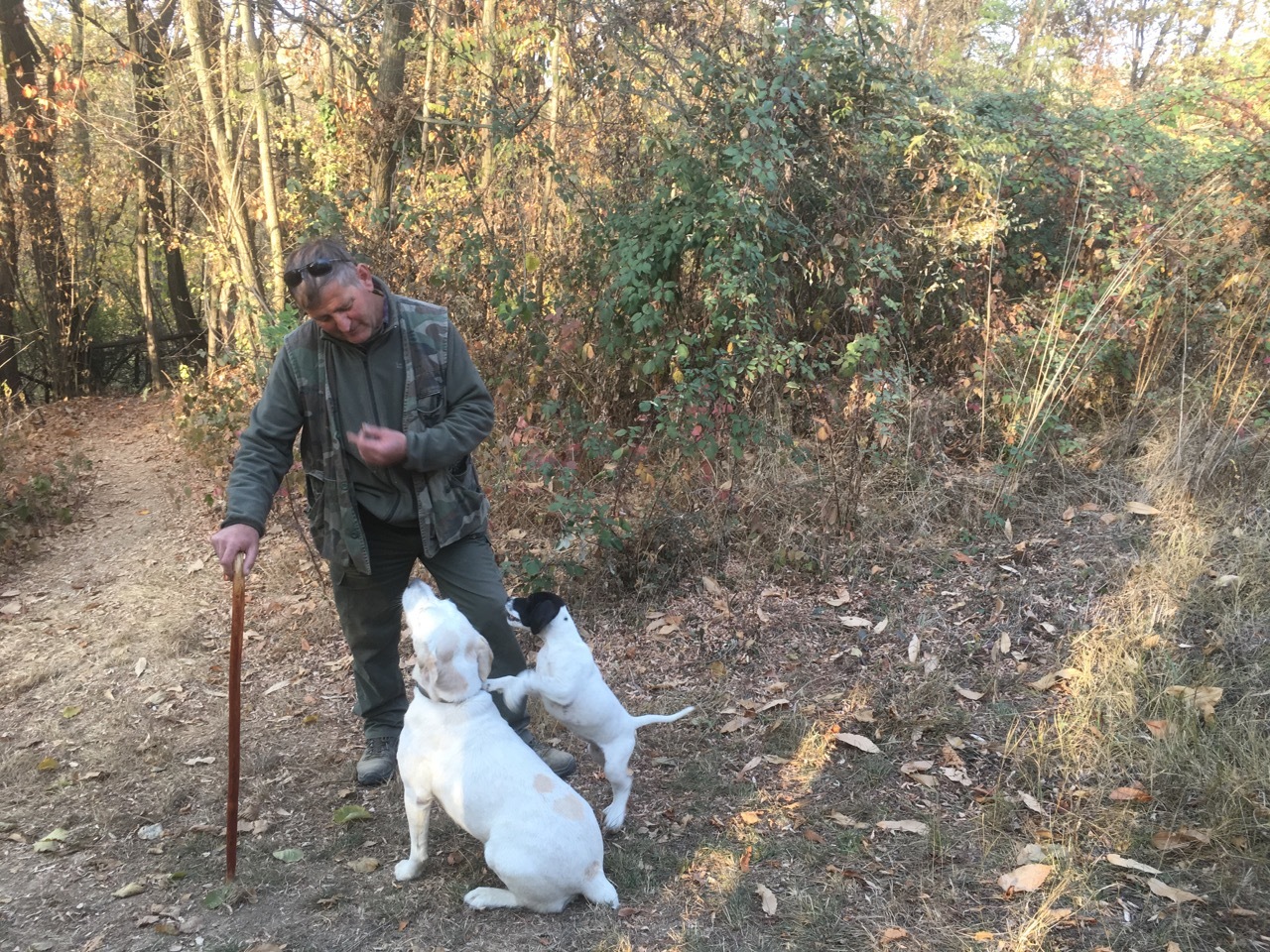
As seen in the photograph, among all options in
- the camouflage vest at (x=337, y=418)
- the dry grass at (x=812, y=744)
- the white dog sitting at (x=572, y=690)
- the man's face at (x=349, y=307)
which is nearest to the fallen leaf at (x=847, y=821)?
the dry grass at (x=812, y=744)

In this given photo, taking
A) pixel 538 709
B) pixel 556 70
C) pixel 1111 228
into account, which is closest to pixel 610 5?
pixel 556 70

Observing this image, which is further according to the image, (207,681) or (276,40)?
(276,40)

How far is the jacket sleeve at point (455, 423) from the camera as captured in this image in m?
3.05

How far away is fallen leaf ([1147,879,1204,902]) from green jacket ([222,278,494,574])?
2697 mm

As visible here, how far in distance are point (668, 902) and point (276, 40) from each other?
25.1ft

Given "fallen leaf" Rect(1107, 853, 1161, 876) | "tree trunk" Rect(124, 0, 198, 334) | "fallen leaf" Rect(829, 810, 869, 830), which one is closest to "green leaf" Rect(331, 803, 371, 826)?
"fallen leaf" Rect(829, 810, 869, 830)

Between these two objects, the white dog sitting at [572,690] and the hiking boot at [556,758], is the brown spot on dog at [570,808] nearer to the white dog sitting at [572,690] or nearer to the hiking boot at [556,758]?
the white dog sitting at [572,690]

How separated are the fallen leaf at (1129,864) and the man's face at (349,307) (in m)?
3.21

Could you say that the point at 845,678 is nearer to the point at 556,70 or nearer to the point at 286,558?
the point at 286,558

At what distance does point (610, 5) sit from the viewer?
527 cm

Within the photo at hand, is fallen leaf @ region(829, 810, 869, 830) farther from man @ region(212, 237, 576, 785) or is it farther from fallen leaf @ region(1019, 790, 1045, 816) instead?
man @ region(212, 237, 576, 785)

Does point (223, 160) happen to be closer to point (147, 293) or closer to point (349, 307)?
point (147, 293)

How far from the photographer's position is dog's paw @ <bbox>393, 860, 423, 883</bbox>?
3.04 meters

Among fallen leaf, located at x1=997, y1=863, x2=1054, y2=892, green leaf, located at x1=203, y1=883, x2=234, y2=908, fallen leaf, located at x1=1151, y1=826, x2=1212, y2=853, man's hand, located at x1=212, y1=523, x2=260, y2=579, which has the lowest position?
green leaf, located at x1=203, y1=883, x2=234, y2=908
